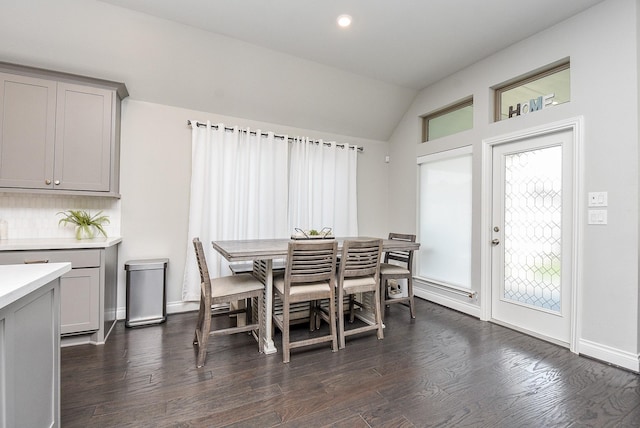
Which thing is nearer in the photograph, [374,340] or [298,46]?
[374,340]

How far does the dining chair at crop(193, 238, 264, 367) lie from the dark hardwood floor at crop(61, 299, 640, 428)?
0.16 metres

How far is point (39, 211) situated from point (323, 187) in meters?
3.18

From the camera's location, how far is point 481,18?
2705mm

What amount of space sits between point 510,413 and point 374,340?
1.20m

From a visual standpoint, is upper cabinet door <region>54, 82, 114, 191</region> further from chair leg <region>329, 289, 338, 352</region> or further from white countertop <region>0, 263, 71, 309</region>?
chair leg <region>329, 289, 338, 352</region>

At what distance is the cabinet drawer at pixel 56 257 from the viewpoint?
2377 mm

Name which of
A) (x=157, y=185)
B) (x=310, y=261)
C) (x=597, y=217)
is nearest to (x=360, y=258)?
(x=310, y=261)

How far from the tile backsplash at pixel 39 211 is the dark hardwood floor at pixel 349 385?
1270mm

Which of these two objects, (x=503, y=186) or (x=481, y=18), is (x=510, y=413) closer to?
(x=503, y=186)

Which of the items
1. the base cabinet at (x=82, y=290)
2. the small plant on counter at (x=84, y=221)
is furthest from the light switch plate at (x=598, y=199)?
the small plant on counter at (x=84, y=221)

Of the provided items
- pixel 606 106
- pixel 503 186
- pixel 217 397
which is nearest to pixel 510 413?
pixel 217 397

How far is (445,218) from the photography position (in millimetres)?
3969

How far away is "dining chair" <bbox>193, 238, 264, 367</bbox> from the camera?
7.48ft

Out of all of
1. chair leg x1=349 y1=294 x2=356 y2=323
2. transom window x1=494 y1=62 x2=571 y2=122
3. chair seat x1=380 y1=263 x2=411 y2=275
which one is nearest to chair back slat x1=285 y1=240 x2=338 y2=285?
chair leg x1=349 y1=294 x2=356 y2=323
